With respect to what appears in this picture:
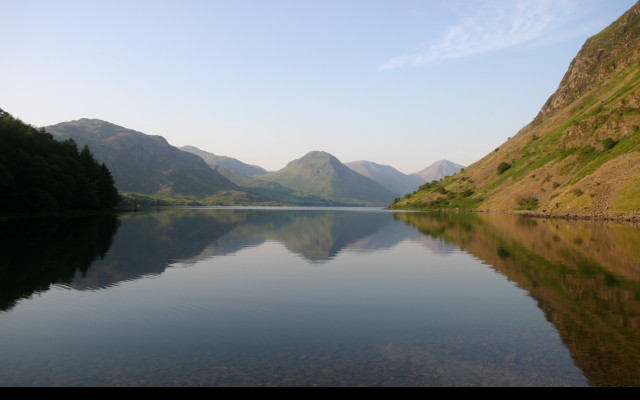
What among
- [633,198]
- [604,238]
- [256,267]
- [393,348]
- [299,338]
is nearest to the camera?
[393,348]

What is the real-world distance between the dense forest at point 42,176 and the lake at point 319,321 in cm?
7781

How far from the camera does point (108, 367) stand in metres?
14.0

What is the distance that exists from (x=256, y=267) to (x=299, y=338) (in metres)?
20.7

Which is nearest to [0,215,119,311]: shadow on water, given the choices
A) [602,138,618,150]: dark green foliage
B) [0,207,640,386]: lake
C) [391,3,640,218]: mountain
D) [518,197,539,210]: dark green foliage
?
[0,207,640,386]: lake

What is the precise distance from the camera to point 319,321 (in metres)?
19.8

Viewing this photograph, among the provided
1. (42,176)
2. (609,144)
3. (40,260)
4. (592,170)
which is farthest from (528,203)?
(42,176)

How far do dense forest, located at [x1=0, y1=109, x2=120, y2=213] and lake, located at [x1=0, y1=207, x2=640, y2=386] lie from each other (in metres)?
77.8

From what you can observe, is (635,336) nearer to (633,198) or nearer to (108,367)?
(108,367)

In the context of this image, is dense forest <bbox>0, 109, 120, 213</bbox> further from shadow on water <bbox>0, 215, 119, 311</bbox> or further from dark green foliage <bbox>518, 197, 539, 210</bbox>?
dark green foliage <bbox>518, 197, 539, 210</bbox>

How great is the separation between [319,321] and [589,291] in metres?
17.4

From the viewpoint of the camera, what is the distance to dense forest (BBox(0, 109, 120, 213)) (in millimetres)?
102812

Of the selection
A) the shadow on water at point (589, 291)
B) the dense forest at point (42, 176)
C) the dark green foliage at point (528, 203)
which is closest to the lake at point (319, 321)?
the shadow on water at point (589, 291)
